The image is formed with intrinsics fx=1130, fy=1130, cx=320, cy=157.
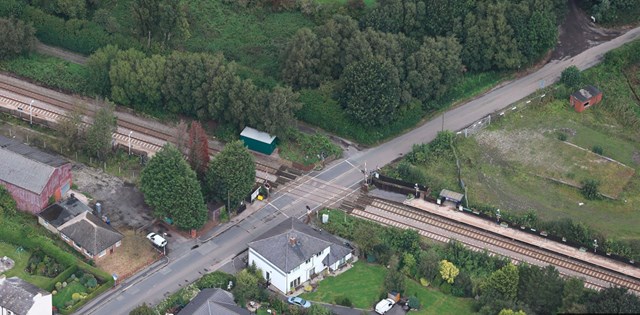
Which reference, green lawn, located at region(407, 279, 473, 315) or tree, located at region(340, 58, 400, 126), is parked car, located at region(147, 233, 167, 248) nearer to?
green lawn, located at region(407, 279, 473, 315)

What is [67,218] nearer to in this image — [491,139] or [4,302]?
[4,302]

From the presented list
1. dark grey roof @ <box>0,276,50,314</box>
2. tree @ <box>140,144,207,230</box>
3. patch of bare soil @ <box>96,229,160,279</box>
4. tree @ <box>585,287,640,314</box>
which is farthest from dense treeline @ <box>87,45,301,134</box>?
tree @ <box>585,287,640,314</box>

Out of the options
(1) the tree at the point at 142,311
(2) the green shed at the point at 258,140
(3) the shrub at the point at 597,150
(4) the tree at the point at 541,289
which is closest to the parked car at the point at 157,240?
(1) the tree at the point at 142,311

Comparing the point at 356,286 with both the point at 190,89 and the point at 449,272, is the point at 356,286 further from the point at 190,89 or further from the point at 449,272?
the point at 190,89

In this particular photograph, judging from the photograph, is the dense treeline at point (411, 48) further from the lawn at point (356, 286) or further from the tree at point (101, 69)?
the lawn at point (356, 286)

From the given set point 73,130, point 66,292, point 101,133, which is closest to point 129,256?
point 66,292

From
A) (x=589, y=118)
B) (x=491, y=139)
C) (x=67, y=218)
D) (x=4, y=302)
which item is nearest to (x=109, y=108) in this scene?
(x=67, y=218)

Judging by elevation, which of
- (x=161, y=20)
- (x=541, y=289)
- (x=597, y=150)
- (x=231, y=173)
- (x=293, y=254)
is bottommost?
(x=541, y=289)
